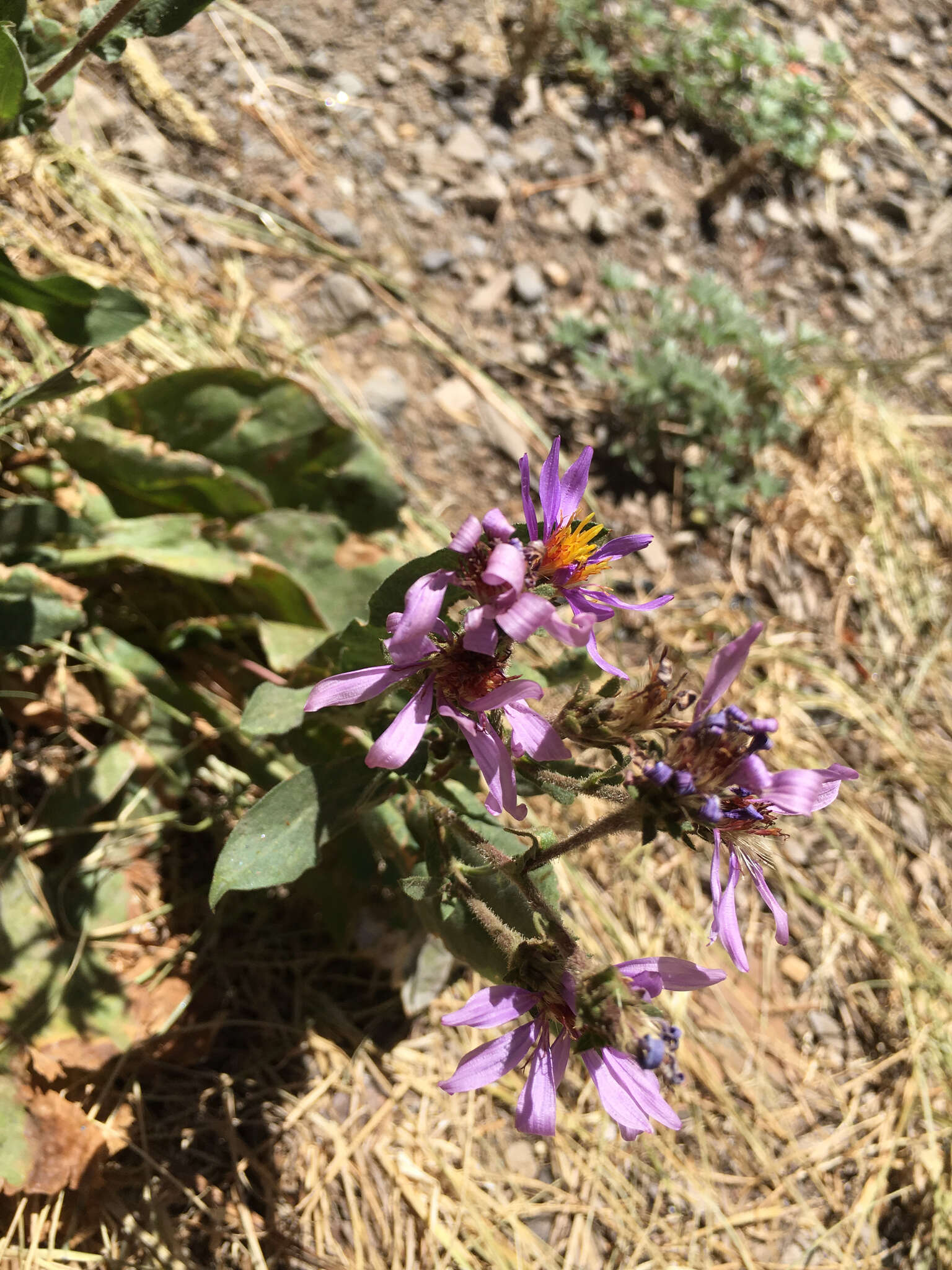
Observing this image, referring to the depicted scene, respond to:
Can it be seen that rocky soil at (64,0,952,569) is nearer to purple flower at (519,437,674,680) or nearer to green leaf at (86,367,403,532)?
green leaf at (86,367,403,532)

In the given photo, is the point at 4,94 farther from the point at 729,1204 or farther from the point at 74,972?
the point at 729,1204

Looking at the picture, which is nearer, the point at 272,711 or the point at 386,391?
the point at 272,711

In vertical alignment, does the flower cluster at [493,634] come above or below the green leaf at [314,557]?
above

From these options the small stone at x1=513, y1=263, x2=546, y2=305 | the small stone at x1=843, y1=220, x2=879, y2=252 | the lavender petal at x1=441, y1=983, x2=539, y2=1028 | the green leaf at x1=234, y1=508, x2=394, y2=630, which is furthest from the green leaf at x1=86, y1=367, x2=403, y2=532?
the small stone at x1=843, y1=220, x2=879, y2=252

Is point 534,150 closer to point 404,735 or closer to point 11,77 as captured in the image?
point 11,77

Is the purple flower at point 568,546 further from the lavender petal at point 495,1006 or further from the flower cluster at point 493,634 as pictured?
the lavender petal at point 495,1006

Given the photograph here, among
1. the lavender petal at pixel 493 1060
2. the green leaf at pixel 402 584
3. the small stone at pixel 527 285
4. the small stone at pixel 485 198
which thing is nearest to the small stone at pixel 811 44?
the small stone at pixel 485 198

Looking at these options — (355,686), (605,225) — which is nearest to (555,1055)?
(355,686)
